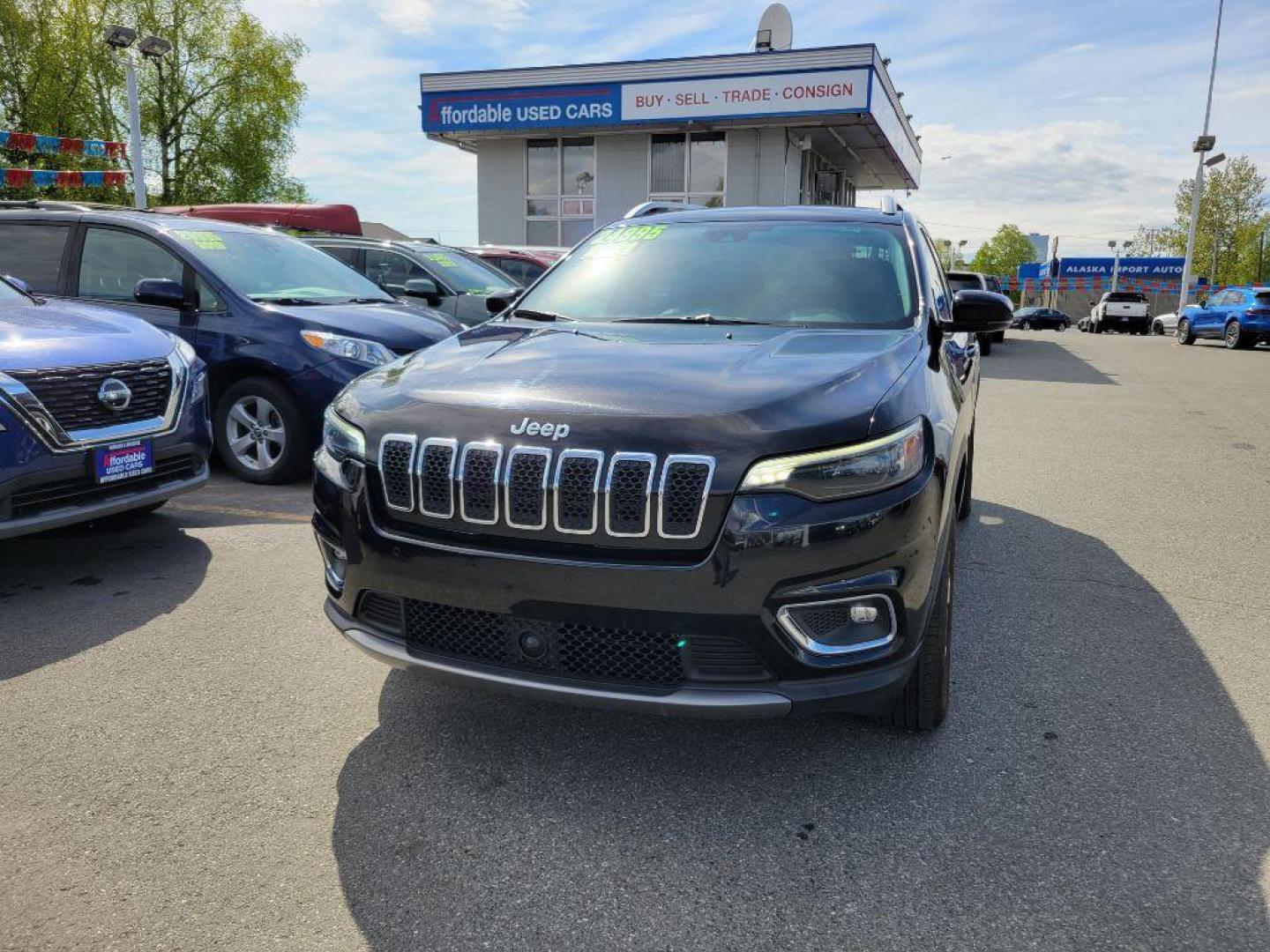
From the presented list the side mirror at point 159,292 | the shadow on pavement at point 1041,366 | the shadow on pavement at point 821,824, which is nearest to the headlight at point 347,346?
the side mirror at point 159,292

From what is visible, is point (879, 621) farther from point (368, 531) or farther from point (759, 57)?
point (759, 57)

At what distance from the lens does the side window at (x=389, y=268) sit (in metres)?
10.0

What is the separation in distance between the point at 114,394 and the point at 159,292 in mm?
1847

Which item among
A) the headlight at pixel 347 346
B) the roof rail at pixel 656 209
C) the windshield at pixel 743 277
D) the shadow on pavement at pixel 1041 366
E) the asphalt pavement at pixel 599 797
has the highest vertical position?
the roof rail at pixel 656 209

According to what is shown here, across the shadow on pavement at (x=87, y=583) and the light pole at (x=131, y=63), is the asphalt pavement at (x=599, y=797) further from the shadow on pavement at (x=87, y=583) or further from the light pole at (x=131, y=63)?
the light pole at (x=131, y=63)

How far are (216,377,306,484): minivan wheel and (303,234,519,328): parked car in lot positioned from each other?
3515mm

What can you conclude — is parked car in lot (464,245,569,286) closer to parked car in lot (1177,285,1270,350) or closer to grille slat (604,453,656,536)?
grille slat (604,453,656,536)

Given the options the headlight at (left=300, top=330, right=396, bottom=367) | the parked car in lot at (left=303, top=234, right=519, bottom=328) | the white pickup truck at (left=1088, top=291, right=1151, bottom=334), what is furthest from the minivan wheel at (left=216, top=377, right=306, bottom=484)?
the white pickup truck at (left=1088, top=291, right=1151, bottom=334)

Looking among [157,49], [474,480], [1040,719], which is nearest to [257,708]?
[474,480]

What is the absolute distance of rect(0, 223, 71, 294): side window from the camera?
6.45 meters

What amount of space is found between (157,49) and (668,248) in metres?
15.4

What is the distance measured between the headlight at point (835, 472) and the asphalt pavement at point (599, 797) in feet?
2.98

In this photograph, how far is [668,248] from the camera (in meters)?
4.00

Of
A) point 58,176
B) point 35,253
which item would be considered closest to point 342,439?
point 35,253
